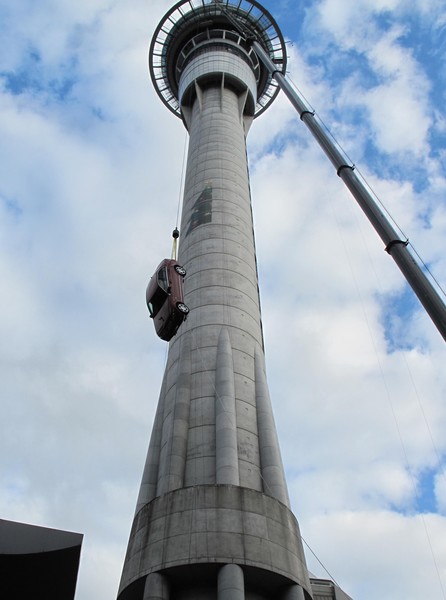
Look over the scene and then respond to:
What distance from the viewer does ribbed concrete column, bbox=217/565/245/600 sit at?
2034 centimetres

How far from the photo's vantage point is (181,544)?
21906mm

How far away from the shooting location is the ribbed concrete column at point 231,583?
20344 mm

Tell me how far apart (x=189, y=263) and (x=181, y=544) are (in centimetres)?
1770

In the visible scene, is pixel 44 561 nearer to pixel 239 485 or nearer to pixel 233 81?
pixel 239 485

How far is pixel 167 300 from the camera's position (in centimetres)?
2694

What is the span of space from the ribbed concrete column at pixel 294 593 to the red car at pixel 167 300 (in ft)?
38.6

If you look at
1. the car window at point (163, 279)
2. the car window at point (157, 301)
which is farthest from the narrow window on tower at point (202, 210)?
the car window at point (157, 301)

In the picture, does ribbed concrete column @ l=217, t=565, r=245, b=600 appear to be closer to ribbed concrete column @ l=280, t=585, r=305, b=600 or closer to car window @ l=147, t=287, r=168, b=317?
ribbed concrete column @ l=280, t=585, r=305, b=600

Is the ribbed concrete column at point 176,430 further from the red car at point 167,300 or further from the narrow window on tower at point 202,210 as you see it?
the narrow window on tower at point 202,210

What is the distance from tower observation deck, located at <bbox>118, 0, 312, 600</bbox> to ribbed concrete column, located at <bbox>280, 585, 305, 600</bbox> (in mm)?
39

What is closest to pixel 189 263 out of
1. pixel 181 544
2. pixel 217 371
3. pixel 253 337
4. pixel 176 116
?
pixel 253 337

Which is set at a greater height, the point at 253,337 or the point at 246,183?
the point at 246,183

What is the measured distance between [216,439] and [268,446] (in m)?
2.50

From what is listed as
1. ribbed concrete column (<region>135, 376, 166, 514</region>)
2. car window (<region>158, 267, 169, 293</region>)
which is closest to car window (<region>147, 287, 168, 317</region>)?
car window (<region>158, 267, 169, 293</region>)
